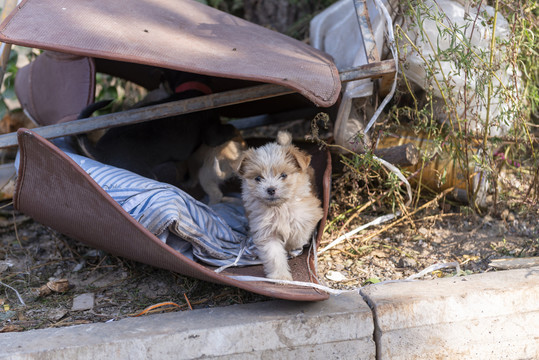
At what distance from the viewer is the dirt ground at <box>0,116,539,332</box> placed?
298 cm

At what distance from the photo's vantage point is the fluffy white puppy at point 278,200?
9.91 ft

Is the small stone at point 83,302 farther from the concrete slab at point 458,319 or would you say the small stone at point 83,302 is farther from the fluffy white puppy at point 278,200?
the concrete slab at point 458,319

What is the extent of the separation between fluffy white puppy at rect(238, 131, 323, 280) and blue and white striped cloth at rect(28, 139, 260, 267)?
0.61 ft

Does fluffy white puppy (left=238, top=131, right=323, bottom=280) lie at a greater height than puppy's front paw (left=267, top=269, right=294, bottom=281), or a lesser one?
greater

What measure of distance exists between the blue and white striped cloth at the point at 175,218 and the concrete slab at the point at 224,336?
18.9 inches

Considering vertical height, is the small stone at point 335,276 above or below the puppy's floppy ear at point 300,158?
below

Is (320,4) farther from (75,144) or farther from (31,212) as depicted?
(31,212)

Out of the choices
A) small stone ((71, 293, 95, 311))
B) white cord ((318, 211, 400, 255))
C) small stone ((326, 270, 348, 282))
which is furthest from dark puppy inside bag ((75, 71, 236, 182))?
small stone ((326, 270, 348, 282))

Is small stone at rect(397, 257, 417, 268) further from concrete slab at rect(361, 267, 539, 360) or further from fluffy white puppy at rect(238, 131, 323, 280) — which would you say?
fluffy white puppy at rect(238, 131, 323, 280)

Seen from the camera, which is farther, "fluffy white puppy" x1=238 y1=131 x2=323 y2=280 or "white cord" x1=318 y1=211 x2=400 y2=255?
"white cord" x1=318 y1=211 x2=400 y2=255

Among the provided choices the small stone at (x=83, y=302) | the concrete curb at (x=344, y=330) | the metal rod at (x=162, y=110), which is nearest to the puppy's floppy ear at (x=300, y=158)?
the metal rod at (x=162, y=110)

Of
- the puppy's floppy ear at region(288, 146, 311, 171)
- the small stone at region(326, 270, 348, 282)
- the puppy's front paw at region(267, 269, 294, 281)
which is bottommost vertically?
the small stone at region(326, 270, 348, 282)

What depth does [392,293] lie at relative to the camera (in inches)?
106

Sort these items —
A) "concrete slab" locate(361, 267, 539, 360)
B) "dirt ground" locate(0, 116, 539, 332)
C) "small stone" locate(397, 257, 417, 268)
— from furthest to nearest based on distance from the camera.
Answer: "small stone" locate(397, 257, 417, 268) → "dirt ground" locate(0, 116, 539, 332) → "concrete slab" locate(361, 267, 539, 360)
